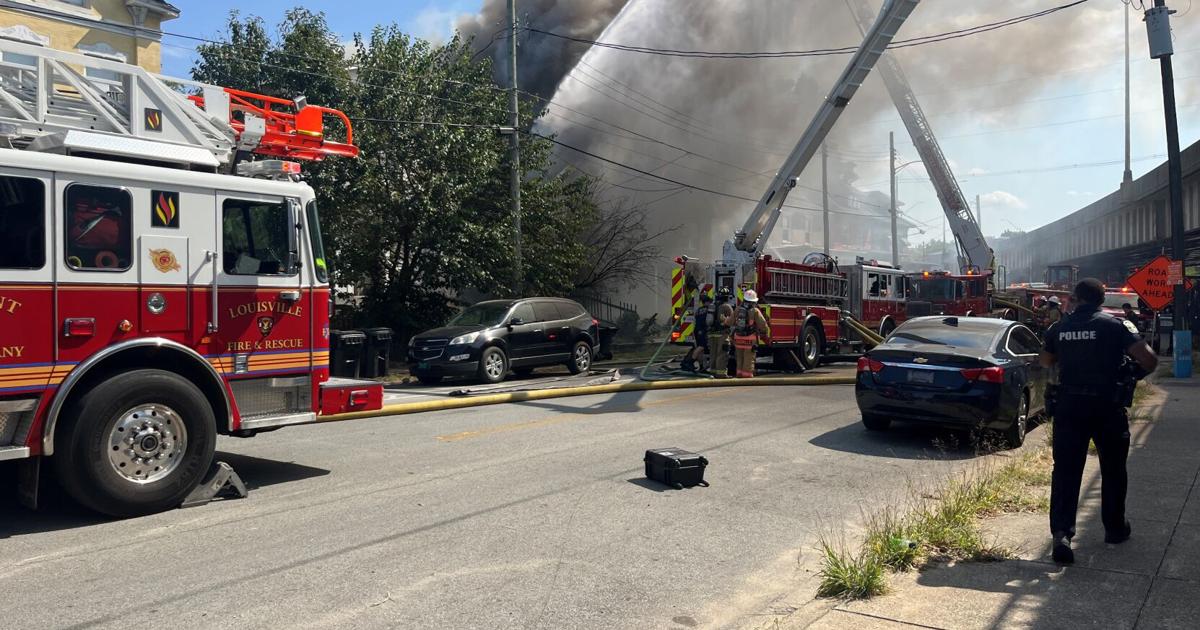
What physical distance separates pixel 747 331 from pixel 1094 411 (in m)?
11.3

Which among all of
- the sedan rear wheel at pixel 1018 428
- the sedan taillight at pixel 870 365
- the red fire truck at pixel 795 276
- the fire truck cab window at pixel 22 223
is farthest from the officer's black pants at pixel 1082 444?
the red fire truck at pixel 795 276

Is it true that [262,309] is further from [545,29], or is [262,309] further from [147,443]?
[545,29]

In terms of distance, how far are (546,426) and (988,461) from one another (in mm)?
4856

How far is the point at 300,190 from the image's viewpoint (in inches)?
300

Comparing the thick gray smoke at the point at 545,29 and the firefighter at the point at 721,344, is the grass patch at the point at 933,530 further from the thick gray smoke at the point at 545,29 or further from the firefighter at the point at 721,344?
the thick gray smoke at the point at 545,29

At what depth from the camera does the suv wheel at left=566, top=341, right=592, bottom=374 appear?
60.7ft

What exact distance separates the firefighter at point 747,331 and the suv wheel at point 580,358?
11.1 ft

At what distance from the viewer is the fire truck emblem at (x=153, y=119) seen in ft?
23.2

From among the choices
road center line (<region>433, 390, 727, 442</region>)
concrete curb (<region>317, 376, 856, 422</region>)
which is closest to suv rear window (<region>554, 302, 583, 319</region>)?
concrete curb (<region>317, 376, 856, 422</region>)

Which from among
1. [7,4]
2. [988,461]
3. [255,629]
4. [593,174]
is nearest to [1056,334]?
[988,461]

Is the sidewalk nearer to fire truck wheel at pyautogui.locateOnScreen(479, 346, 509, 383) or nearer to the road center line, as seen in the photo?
the road center line

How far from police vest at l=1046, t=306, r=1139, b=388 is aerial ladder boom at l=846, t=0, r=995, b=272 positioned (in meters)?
23.6

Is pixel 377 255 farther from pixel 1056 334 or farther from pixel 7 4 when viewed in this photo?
pixel 1056 334

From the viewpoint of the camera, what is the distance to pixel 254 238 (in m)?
7.28
